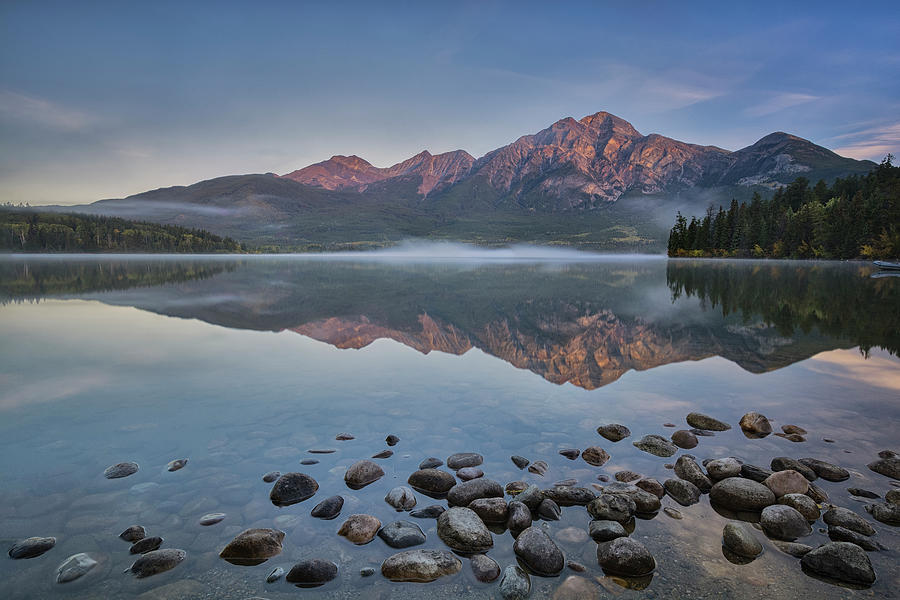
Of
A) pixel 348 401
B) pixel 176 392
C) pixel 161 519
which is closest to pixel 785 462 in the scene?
pixel 348 401

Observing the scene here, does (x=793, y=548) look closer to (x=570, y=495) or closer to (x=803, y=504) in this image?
(x=803, y=504)

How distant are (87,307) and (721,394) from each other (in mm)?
40644

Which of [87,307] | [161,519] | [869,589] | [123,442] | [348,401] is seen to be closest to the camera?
[869,589]

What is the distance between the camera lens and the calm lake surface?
603cm

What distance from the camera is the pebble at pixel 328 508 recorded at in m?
7.29

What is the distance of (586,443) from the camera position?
10.3m

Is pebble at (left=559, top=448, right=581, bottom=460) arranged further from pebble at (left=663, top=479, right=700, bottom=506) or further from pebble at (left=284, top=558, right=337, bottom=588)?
pebble at (left=284, top=558, right=337, bottom=588)

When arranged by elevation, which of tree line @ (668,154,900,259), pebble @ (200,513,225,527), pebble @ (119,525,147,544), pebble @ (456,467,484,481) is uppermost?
tree line @ (668,154,900,259)

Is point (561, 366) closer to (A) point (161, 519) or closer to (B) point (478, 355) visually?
(B) point (478, 355)

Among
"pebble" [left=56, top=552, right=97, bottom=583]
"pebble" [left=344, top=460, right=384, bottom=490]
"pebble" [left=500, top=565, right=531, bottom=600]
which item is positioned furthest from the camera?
"pebble" [left=344, top=460, right=384, bottom=490]

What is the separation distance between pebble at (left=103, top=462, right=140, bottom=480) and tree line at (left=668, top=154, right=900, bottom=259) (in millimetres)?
148666

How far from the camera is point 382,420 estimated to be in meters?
11.7

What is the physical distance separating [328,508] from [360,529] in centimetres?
90

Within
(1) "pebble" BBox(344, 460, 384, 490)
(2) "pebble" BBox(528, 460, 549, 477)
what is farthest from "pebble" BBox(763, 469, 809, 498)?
(1) "pebble" BBox(344, 460, 384, 490)
